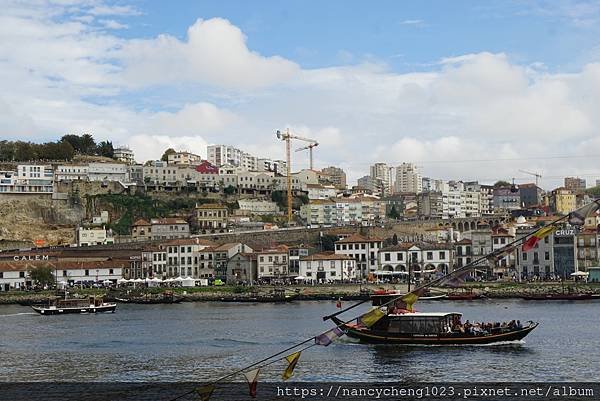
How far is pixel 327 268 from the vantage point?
100500 millimetres

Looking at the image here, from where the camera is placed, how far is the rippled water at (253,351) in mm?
33969

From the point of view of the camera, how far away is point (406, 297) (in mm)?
18594

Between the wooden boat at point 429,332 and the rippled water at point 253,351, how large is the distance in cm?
47

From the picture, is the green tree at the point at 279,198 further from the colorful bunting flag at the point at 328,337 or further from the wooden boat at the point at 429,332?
the colorful bunting flag at the point at 328,337

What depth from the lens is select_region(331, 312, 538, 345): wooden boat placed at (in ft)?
134

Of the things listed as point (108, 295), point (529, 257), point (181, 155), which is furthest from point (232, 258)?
point (181, 155)

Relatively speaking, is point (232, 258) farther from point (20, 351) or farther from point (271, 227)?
point (20, 351)

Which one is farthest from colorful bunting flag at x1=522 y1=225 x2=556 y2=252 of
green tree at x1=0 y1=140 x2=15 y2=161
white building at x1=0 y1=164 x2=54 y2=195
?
green tree at x1=0 y1=140 x2=15 y2=161

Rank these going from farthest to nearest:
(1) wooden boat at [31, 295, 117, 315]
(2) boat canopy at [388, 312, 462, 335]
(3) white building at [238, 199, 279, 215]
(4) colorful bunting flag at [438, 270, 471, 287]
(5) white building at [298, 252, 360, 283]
A: (3) white building at [238, 199, 279, 215] < (5) white building at [298, 252, 360, 283] < (1) wooden boat at [31, 295, 117, 315] < (2) boat canopy at [388, 312, 462, 335] < (4) colorful bunting flag at [438, 270, 471, 287]

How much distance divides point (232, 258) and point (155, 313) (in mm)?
32940

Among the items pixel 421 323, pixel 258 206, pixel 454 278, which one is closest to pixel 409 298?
pixel 454 278

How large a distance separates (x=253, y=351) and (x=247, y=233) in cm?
7524

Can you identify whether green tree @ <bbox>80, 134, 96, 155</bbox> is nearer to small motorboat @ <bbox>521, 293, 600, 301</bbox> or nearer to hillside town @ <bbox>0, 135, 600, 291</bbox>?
hillside town @ <bbox>0, 135, 600, 291</bbox>

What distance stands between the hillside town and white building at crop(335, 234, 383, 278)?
0.37 feet
